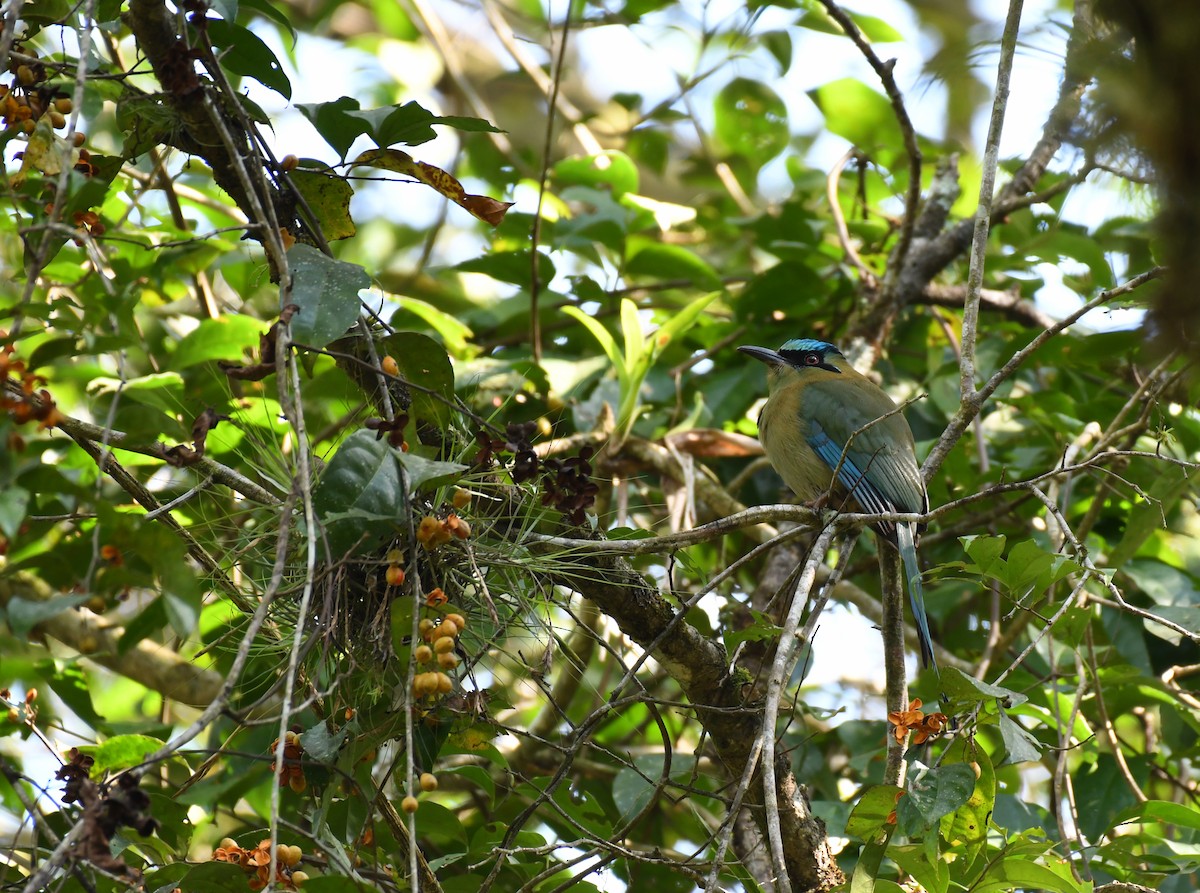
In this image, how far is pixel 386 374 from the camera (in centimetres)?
194

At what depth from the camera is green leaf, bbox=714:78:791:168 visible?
517 cm

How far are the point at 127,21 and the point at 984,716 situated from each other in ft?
6.76

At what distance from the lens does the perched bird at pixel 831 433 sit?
382 centimetres

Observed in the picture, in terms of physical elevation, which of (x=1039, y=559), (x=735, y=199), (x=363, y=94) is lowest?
(x=1039, y=559)

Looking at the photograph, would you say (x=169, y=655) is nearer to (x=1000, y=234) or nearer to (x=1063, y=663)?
(x=1063, y=663)

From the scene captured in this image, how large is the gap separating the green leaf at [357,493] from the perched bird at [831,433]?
215 centimetres

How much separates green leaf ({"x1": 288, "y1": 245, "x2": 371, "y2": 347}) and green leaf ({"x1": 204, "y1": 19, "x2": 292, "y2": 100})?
1.38 feet

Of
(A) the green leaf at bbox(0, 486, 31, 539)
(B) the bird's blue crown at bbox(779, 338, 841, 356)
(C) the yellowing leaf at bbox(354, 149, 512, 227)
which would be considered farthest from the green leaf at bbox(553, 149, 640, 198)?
(A) the green leaf at bbox(0, 486, 31, 539)

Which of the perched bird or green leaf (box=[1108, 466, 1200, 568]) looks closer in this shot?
green leaf (box=[1108, 466, 1200, 568])

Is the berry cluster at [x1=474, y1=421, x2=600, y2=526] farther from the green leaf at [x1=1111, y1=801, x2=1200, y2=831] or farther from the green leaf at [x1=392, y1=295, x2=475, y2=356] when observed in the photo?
the green leaf at [x1=392, y1=295, x2=475, y2=356]

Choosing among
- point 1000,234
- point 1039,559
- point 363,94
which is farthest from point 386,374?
point 363,94

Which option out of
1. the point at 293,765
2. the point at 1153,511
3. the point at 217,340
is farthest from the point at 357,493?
the point at 1153,511

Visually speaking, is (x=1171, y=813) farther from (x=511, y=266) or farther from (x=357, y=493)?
(x=511, y=266)

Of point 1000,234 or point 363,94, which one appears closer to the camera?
point 1000,234
